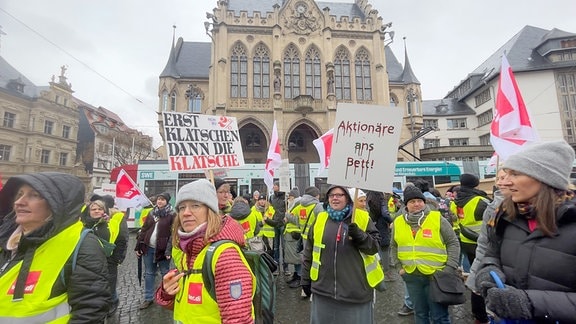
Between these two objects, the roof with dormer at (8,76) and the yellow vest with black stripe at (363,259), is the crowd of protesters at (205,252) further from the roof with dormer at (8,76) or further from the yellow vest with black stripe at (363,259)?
the roof with dormer at (8,76)

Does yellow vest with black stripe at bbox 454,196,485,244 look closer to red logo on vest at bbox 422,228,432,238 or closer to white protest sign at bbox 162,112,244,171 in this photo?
red logo on vest at bbox 422,228,432,238

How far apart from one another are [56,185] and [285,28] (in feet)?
81.8

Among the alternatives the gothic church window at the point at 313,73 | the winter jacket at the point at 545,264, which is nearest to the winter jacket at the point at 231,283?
the winter jacket at the point at 545,264

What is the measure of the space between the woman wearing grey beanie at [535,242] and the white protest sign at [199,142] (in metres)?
3.78

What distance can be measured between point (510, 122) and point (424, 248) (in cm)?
243

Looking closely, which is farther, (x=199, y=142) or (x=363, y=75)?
(x=363, y=75)

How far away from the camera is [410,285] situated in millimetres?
3268

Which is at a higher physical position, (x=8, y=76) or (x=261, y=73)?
(x=261, y=73)

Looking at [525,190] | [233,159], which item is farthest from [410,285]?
[233,159]

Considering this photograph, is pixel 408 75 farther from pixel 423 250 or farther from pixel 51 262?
pixel 51 262

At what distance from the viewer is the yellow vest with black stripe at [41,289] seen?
4.91 feet

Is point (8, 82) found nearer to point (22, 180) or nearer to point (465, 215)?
point (22, 180)

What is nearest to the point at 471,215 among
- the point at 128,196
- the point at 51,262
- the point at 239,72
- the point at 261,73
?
the point at 51,262

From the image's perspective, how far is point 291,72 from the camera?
2367 centimetres
